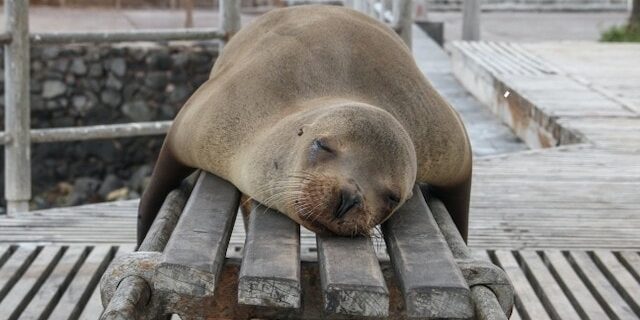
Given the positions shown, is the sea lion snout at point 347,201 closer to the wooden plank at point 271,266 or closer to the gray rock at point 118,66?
the wooden plank at point 271,266

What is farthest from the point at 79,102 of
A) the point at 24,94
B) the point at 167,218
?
the point at 167,218

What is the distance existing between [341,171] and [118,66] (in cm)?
1075

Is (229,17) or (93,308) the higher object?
(229,17)

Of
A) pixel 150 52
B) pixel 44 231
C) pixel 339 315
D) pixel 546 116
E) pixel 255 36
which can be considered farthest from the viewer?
pixel 150 52

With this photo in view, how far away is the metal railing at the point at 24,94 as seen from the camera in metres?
5.45

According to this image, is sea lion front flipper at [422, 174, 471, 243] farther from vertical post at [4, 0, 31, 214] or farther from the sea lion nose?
vertical post at [4, 0, 31, 214]

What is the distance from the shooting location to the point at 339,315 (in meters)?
2.35

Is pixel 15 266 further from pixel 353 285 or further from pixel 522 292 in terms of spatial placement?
pixel 353 285

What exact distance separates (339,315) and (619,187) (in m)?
3.11

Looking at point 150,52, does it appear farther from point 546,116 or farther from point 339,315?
point 339,315

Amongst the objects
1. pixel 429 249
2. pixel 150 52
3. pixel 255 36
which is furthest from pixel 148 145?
pixel 429 249

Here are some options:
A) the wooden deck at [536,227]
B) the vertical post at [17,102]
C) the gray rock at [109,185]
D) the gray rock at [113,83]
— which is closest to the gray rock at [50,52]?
the gray rock at [113,83]

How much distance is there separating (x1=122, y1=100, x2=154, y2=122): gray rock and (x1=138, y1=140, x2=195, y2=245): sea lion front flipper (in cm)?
984

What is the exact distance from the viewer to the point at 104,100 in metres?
13.5
